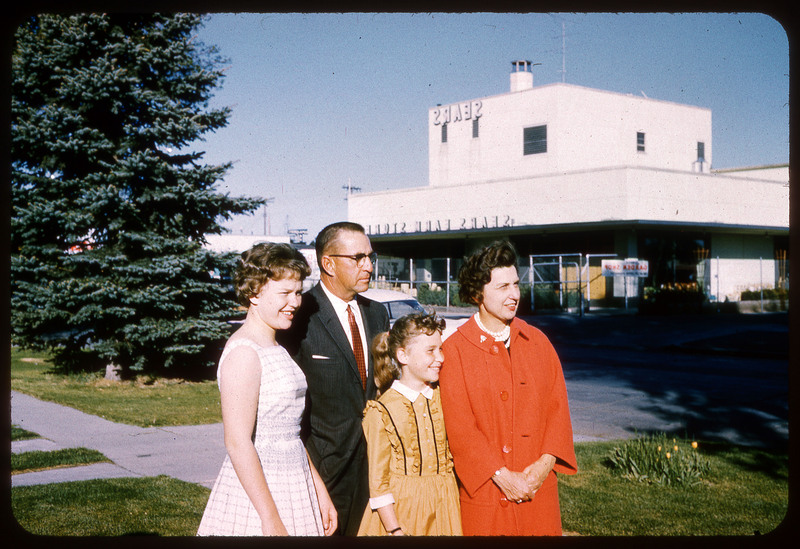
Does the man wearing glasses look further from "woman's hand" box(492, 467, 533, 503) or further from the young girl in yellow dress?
"woman's hand" box(492, 467, 533, 503)

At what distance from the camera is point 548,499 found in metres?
2.93

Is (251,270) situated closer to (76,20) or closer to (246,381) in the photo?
(246,381)

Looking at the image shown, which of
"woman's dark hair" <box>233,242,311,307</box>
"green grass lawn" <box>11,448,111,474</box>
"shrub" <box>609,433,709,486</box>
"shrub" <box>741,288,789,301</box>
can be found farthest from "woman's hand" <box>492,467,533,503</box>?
"shrub" <box>741,288,789,301</box>

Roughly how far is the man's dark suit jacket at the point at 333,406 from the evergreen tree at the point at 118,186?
704 centimetres

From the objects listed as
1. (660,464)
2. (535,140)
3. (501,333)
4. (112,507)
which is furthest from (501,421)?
(535,140)

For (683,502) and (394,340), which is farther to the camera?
(683,502)

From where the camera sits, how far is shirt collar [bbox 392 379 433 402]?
Result: 9.53ft

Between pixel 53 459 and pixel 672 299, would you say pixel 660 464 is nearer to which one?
pixel 53 459

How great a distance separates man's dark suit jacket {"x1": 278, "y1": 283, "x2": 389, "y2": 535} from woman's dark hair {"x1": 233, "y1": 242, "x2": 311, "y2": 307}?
0.39 m

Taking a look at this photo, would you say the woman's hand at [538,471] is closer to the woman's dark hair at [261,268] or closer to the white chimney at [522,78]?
the woman's dark hair at [261,268]

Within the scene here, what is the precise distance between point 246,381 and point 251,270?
1.36 feet

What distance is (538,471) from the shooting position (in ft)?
9.45

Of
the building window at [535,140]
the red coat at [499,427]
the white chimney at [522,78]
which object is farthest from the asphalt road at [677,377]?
the white chimney at [522,78]

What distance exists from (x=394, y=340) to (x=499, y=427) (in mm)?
564
